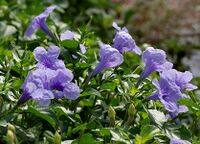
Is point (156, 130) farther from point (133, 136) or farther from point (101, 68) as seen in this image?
point (101, 68)

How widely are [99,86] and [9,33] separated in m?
1.07

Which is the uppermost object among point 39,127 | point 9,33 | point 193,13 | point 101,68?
point 101,68

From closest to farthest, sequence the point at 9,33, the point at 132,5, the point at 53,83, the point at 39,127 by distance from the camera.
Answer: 1. the point at 53,83
2. the point at 39,127
3. the point at 9,33
4. the point at 132,5

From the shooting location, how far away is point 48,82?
1403 mm

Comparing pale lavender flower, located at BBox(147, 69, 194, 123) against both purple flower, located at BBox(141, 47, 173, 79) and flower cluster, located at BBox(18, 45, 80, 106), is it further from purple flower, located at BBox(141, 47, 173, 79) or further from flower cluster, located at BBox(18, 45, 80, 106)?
flower cluster, located at BBox(18, 45, 80, 106)

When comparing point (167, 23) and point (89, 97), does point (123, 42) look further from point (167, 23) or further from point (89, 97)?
point (167, 23)

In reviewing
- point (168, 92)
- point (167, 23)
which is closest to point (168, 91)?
point (168, 92)

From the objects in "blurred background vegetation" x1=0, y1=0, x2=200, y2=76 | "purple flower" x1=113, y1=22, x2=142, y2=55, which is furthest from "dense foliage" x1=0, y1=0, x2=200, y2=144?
"blurred background vegetation" x1=0, y1=0, x2=200, y2=76

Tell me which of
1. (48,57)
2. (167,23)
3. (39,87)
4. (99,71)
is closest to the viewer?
(39,87)

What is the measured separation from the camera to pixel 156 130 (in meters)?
1.45

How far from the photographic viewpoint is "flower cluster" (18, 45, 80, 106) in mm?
1371

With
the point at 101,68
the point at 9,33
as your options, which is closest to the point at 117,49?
the point at 101,68

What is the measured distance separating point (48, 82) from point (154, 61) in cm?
38

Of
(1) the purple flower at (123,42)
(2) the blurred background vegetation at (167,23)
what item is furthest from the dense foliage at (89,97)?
(2) the blurred background vegetation at (167,23)
